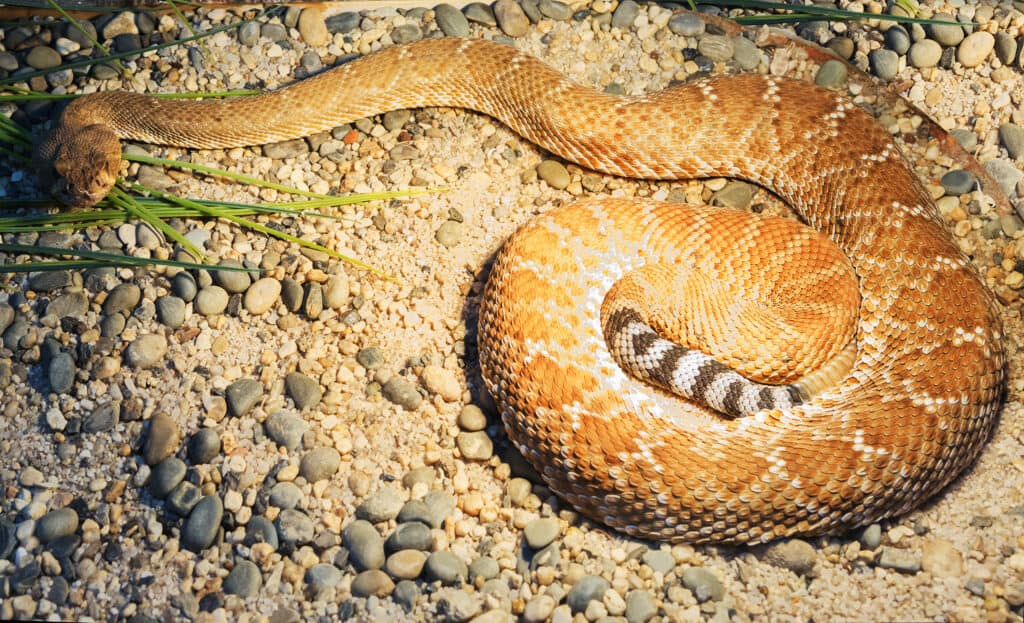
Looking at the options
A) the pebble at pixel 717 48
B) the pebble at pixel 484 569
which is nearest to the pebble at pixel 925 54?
the pebble at pixel 717 48

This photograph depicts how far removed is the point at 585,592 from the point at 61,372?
7.13 ft

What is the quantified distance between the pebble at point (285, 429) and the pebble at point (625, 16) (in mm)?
2442

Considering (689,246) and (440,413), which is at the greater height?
(689,246)

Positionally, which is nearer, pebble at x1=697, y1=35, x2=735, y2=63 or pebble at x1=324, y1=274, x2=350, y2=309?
pebble at x1=324, y1=274, x2=350, y2=309

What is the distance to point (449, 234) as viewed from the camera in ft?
11.8

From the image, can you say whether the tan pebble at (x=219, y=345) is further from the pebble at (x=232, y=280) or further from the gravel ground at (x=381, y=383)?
the pebble at (x=232, y=280)

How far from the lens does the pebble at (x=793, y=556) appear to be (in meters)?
2.79

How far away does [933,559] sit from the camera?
2.76 meters

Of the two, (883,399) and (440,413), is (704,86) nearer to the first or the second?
(883,399)

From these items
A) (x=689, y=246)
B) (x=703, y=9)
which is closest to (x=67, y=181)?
(x=689, y=246)

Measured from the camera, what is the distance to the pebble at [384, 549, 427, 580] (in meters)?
2.80

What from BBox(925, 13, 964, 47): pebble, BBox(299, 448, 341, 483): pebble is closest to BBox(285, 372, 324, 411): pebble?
BBox(299, 448, 341, 483): pebble

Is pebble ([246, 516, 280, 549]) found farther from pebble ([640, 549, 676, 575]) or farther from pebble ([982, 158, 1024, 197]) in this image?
pebble ([982, 158, 1024, 197])

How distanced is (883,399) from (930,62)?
1.75 m
